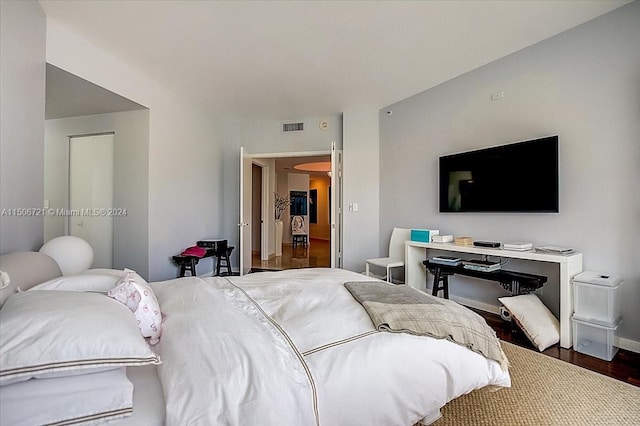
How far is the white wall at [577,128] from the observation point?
8.13 feet

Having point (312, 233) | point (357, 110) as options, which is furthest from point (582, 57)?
point (312, 233)

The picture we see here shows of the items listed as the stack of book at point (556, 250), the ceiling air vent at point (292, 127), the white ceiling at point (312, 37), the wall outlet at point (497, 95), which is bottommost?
the stack of book at point (556, 250)

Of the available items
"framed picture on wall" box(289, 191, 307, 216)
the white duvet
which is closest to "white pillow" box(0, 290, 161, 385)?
the white duvet

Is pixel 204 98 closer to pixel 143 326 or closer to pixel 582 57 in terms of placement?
pixel 143 326

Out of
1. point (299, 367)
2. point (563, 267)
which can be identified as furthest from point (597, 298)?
point (299, 367)

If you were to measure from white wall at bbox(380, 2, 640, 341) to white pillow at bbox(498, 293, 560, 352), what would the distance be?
0.46m

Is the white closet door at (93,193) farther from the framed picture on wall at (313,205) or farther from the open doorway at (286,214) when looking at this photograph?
the framed picture on wall at (313,205)

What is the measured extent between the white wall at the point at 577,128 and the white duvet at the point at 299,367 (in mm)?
1977

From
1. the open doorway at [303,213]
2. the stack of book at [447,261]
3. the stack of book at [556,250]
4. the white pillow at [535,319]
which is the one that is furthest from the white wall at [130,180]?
the stack of book at [556,250]

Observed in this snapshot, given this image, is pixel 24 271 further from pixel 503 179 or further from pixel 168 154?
pixel 503 179

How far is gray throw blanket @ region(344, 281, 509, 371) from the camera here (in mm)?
1335

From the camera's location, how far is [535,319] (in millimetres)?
2652

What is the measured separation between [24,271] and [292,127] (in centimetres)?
431

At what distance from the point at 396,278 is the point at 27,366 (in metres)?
4.16
